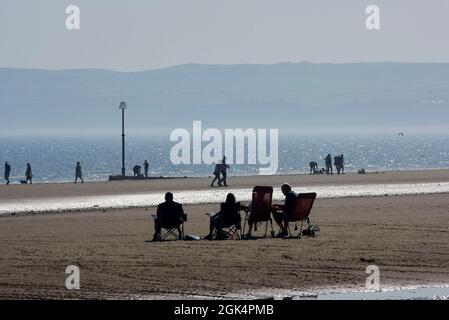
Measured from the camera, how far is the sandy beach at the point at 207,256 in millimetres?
15219

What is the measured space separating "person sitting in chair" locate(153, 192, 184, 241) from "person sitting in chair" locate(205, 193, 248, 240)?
1.76 ft

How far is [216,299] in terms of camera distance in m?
14.0

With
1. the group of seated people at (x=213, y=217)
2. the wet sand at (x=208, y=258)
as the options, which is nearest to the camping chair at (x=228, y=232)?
the group of seated people at (x=213, y=217)

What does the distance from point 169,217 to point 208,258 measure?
11.1ft

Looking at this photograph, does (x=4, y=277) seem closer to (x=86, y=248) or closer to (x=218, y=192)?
(x=86, y=248)

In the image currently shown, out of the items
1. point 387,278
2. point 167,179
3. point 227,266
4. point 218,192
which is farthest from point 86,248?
point 167,179

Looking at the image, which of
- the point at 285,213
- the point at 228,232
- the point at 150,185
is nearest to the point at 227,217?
the point at 228,232

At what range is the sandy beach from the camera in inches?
599

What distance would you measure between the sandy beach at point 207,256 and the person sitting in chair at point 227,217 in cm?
67

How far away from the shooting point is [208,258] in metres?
18.0

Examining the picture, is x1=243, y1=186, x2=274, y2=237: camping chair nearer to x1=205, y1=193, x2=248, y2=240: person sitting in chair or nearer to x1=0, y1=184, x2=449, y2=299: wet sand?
x1=205, y1=193, x2=248, y2=240: person sitting in chair
